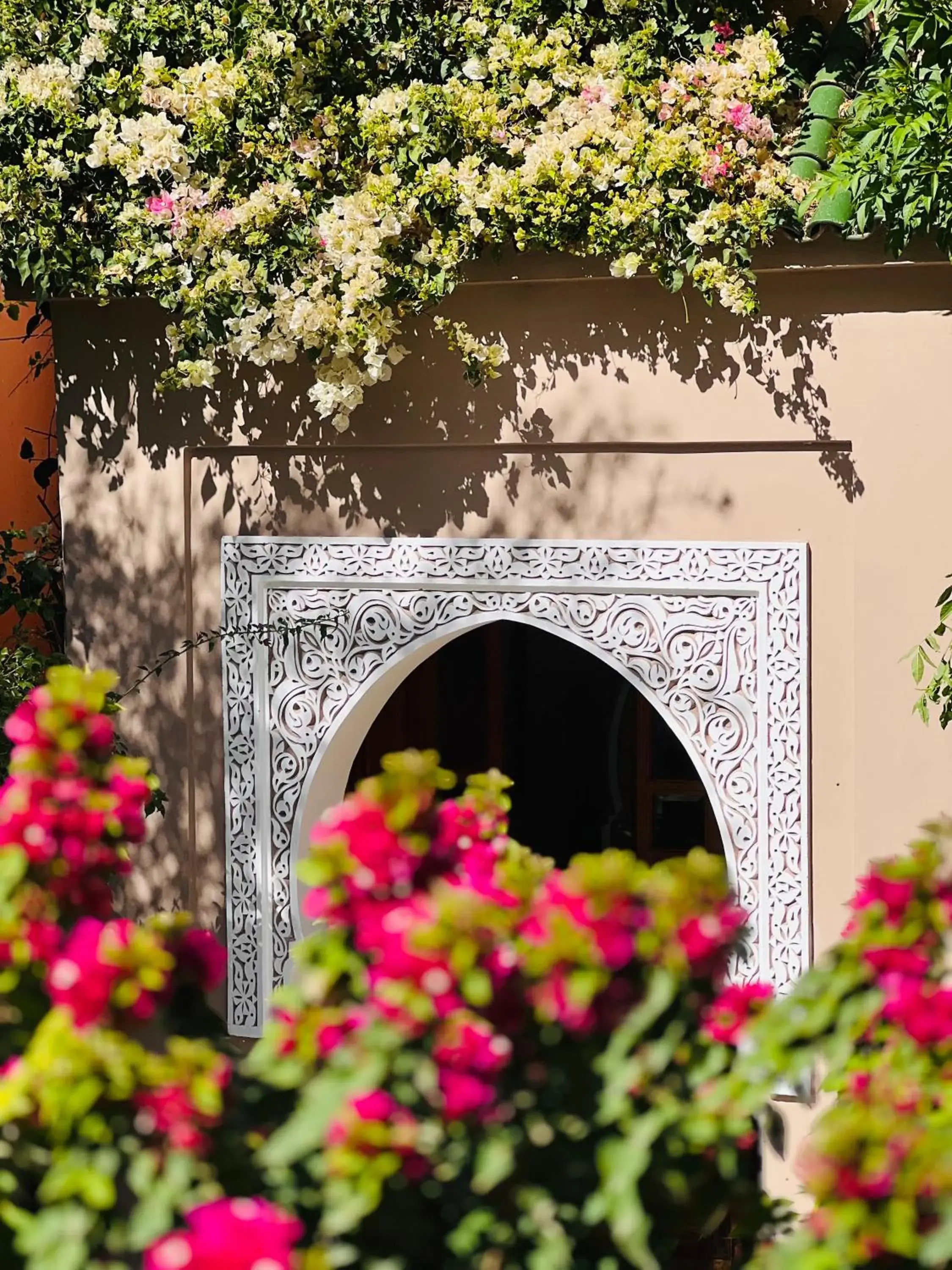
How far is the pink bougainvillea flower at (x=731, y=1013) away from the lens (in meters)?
1.51

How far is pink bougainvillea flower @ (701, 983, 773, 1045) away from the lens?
59.6 inches

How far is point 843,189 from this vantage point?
297 centimetres

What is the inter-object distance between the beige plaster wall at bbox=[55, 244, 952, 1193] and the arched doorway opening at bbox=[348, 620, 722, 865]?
6.15ft

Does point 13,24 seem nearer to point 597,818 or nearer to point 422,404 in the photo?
point 422,404

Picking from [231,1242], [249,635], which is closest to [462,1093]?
[231,1242]

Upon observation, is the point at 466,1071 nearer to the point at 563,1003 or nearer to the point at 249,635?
the point at 563,1003

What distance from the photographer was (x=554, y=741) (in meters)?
6.61

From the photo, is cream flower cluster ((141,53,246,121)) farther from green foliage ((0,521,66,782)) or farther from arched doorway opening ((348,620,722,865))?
arched doorway opening ((348,620,722,865))

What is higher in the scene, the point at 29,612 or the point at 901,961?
the point at 29,612

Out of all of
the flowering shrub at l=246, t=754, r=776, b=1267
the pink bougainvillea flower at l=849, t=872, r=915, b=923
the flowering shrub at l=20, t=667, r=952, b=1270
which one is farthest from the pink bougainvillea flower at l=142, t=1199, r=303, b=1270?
the pink bougainvillea flower at l=849, t=872, r=915, b=923

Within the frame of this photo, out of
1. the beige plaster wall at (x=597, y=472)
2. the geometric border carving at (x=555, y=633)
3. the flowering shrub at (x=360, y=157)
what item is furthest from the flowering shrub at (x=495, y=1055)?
the flowering shrub at (x=360, y=157)

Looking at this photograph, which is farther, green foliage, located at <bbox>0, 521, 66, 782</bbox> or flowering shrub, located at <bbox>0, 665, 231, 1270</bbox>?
green foliage, located at <bbox>0, 521, 66, 782</bbox>

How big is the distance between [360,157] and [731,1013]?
2598 millimetres

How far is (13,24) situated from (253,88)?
2.50 feet
